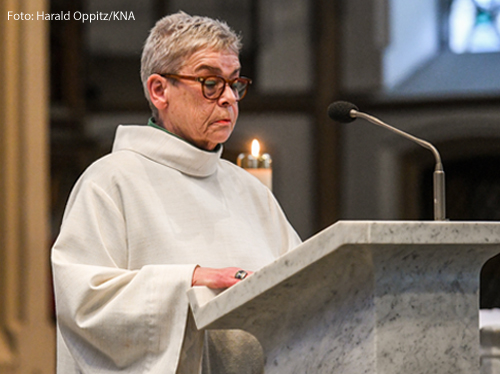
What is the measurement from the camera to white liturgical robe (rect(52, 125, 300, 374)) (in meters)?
1.89

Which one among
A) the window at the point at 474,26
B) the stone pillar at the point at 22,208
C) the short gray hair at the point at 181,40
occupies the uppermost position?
the window at the point at 474,26

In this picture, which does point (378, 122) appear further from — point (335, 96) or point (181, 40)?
point (335, 96)

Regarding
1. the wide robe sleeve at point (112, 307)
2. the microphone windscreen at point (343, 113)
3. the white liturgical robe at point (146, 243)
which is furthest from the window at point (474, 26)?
the wide robe sleeve at point (112, 307)

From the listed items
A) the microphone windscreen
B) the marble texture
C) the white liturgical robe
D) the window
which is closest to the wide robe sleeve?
the white liturgical robe

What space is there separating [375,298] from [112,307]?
2.32 ft

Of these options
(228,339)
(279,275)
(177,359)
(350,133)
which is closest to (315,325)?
(279,275)

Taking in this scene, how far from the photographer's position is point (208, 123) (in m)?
2.31

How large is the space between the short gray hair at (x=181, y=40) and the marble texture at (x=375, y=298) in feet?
2.96

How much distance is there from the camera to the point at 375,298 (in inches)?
58.7

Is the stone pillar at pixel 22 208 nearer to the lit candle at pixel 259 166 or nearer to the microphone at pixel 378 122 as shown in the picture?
the lit candle at pixel 259 166

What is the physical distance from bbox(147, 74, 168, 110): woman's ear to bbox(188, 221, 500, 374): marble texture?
2.86 feet

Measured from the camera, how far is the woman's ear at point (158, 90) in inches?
92.4

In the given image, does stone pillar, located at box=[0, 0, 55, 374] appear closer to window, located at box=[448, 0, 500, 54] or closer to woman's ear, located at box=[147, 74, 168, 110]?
woman's ear, located at box=[147, 74, 168, 110]

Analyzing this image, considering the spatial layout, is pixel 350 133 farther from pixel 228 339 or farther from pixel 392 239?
pixel 392 239
